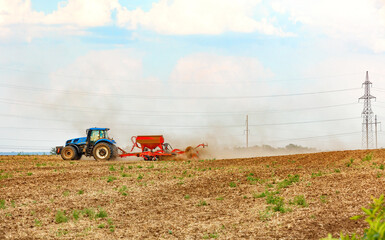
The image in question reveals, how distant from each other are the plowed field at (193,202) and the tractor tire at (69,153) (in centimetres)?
1466

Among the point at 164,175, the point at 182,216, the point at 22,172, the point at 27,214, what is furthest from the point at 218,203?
the point at 22,172

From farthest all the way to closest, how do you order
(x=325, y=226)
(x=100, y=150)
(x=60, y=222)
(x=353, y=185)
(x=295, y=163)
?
(x=100, y=150)
(x=295, y=163)
(x=353, y=185)
(x=60, y=222)
(x=325, y=226)

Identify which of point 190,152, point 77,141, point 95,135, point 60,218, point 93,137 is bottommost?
point 60,218

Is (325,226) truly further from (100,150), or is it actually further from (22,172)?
(100,150)

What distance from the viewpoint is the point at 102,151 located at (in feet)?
137

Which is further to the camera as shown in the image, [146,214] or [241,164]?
[241,164]

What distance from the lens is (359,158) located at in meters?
29.2

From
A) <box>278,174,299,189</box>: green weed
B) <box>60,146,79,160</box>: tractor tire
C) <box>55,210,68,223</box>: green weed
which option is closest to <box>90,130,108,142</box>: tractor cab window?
<box>60,146,79,160</box>: tractor tire

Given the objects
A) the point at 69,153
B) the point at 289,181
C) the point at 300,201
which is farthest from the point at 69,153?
the point at 300,201

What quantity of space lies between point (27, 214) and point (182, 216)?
19.1 ft

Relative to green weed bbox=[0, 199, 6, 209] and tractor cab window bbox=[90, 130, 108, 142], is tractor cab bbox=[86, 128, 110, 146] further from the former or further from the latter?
green weed bbox=[0, 199, 6, 209]

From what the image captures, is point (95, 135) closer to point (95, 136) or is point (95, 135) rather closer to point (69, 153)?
point (95, 136)

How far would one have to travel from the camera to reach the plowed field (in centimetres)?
1366

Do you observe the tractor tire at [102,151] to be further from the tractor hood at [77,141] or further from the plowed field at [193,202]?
the plowed field at [193,202]
